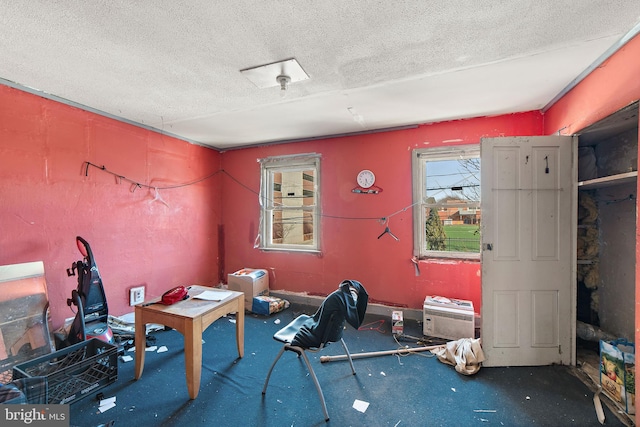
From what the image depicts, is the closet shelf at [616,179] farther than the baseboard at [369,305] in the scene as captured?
No

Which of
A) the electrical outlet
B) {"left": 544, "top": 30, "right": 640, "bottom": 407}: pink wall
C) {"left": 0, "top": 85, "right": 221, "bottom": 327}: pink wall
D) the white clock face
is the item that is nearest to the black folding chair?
{"left": 544, "top": 30, "right": 640, "bottom": 407}: pink wall

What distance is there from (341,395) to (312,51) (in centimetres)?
250

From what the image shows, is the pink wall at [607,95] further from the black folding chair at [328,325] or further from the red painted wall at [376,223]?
the black folding chair at [328,325]

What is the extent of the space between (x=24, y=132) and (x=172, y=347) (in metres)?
2.38

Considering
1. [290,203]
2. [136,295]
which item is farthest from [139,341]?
[290,203]

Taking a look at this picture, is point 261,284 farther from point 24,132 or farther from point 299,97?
point 24,132

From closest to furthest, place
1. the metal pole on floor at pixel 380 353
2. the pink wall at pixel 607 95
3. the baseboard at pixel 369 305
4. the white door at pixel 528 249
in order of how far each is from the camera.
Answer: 1. the pink wall at pixel 607 95
2. the white door at pixel 528 249
3. the metal pole on floor at pixel 380 353
4. the baseboard at pixel 369 305

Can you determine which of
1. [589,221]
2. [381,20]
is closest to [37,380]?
[381,20]

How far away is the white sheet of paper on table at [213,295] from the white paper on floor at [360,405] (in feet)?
4.31

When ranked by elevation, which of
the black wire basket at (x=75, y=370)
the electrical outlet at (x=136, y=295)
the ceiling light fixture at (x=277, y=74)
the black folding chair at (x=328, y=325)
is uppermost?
the ceiling light fixture at (x=277, y=74)

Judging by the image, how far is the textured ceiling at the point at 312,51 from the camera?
1.42m

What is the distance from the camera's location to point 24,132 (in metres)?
2.27

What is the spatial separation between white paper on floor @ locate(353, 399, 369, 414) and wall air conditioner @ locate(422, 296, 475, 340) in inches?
48.5

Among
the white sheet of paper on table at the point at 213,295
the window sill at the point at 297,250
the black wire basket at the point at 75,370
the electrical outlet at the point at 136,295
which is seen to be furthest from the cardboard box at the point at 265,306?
the black wire basket at the point at 75,370
